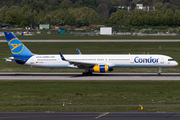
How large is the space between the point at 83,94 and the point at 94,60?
16885mm

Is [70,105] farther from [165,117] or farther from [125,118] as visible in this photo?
[165,117]

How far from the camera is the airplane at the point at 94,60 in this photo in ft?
165

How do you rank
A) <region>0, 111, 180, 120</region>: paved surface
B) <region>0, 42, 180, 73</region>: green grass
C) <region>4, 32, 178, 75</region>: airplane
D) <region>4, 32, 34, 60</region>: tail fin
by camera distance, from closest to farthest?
<region>0, 111, 180, 120</region>: paved surface < <region>4, 32, 178, 75</region>: airplane < <region>4, 32, 34, 60</region>: tail fin < <region>0, 42, 180, 73</region>: green grass

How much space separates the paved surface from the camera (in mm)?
24047

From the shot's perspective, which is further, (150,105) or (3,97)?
(3,97)

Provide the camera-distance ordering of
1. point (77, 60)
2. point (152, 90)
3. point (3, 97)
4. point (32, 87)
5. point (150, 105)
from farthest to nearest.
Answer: point (77, 60)
point (32, 87)
point (152, 90)
point (3, 97)
point (150, 105)

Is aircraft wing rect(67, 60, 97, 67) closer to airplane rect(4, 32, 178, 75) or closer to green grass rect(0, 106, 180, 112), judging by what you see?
airplane rect(4, 32, 178, 75)

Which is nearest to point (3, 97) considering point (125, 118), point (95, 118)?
point (95, 118)

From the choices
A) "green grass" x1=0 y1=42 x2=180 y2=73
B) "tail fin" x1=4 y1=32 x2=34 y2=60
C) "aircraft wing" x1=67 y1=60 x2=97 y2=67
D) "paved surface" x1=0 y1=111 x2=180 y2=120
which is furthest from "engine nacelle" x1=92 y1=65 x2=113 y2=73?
"paved surface" x1=0 y1=111 x2=180 y2=120

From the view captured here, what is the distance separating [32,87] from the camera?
131 feet

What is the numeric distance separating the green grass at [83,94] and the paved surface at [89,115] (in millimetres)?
1395

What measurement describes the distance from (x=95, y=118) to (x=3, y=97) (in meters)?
13.8

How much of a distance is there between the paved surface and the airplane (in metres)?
23.6

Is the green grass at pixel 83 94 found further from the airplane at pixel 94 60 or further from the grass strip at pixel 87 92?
the airplane at pixel 94 60
